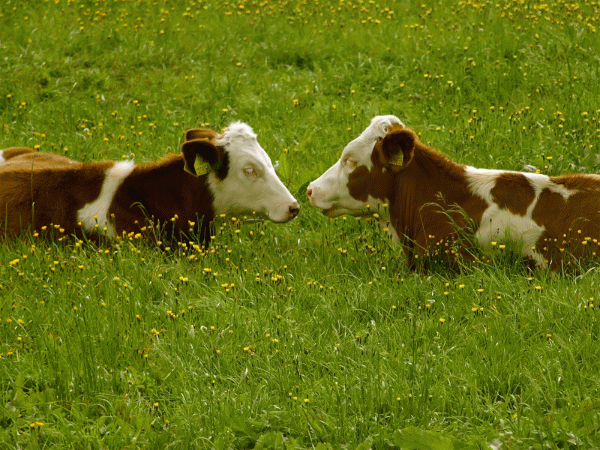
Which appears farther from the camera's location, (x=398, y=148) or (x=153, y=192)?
(x=153, y=192)

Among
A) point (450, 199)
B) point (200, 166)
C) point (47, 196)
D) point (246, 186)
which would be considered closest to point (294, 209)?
point (246, 186)

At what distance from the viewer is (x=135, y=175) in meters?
7.65

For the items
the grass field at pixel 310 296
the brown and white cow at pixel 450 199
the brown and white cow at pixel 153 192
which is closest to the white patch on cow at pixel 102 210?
the brown and white cow at pixel 153 192

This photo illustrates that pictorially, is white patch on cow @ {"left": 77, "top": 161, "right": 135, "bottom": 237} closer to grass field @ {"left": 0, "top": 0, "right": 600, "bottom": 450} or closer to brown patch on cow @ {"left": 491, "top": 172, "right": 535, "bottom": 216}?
grass field @ {"left": 0, "top": 0, "right": 600, "bottom": 450}

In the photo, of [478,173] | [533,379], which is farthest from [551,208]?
[533,379]

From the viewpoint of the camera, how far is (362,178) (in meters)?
7.38

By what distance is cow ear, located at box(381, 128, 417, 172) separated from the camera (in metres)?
6.98

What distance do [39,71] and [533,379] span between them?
9344 millimetres

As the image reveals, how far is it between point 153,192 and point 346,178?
1731mm

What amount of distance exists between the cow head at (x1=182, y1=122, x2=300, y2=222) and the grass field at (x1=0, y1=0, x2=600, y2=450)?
257 mm

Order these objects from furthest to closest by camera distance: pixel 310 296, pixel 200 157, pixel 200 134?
pixel 200 134
pixel 200 157
pixel 310 296

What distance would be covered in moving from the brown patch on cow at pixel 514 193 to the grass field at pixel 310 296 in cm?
53

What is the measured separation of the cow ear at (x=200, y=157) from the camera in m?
7.49

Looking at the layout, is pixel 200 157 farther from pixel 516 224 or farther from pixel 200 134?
pixel 516 224
